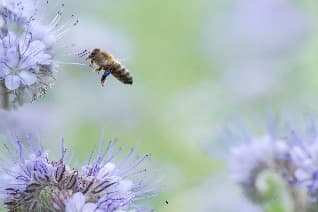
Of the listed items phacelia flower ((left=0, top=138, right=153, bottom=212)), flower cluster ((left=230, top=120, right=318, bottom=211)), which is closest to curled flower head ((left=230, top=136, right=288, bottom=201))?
flower cluster ((left=230, top=120, right=318, bottom=211))

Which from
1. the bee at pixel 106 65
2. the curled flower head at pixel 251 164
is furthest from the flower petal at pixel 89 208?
the curled flower head at pixel 251 164

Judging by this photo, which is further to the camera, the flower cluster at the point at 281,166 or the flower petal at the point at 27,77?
the flower cluster at the point at 281,166

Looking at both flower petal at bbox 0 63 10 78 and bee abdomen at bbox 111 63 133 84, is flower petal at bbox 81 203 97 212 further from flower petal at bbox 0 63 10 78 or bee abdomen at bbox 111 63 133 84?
bee abdomen at bbox 111 63 133 84

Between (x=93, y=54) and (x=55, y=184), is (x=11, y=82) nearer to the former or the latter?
(x=55, y=184)

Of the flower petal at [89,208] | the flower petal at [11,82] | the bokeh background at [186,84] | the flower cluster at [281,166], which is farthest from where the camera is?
the bokeh background at [186,84]

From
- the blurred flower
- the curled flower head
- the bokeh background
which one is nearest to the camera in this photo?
the curled flower head

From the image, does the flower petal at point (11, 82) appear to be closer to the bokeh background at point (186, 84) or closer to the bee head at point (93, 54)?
the bee head at point (93, 54)

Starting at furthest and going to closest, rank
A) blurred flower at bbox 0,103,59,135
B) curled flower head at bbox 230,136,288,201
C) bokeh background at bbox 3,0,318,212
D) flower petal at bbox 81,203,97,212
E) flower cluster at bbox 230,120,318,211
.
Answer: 1. bokeh background at bbox 3,0,318,212
2. blurred flower at bbox 0,103,59,135
3. curled flower head at bbox 230,136,288,201
4. flower cluster at bbox 230,120,318,211
5. flower petal at bbox 81,203,97,212
